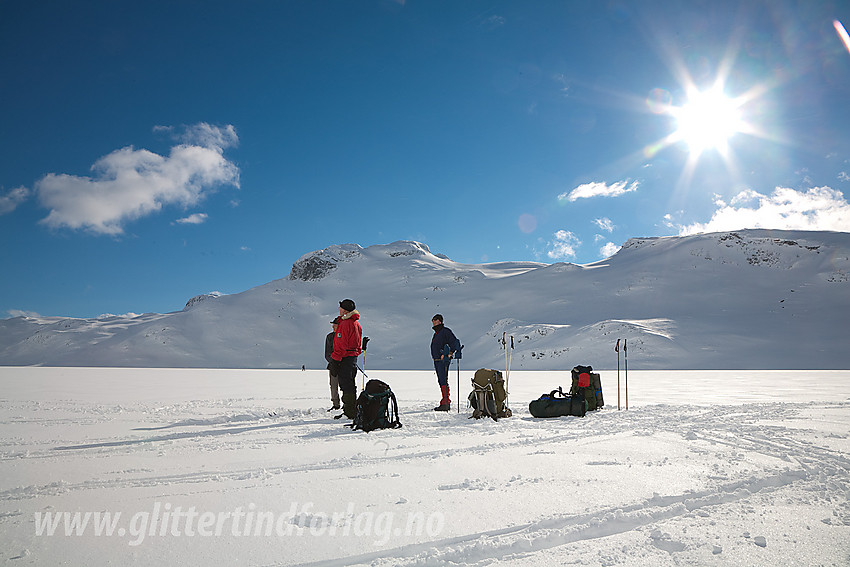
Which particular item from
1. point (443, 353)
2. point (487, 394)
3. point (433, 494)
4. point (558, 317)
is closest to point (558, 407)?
point (487, 394)

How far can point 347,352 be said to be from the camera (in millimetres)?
8352

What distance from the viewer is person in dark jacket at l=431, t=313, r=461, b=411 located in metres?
9.41

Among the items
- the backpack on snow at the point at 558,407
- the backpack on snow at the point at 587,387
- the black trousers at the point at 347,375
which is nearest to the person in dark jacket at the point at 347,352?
the black trousers at the point at 347,375

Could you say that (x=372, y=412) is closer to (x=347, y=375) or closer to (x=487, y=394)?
(x=347, y=375)

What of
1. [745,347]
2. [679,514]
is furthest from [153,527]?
[745,347]

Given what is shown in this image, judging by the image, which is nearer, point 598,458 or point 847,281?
point 598,458

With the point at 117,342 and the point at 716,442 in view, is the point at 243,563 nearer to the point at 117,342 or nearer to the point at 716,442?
the point at 716,442

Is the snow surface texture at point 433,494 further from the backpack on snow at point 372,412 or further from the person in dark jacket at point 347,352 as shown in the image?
the person in dark jacket at point 347,352

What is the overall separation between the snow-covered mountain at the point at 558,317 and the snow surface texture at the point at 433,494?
125 feet

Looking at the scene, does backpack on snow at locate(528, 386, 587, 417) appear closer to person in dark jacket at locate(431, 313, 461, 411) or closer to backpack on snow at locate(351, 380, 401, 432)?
person in dark jacket at locate(431, 313, 461, 411)

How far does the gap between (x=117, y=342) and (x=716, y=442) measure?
283ft

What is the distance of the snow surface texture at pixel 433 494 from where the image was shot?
2.75 m

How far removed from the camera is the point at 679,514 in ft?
10.9

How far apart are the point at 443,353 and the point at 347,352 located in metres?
2.27
